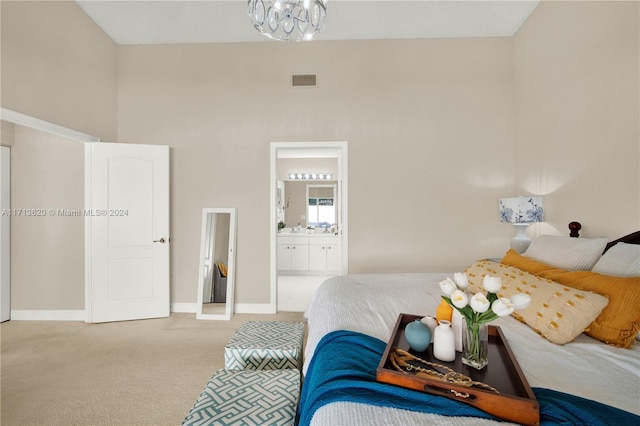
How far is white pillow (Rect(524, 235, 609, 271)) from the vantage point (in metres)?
1.68

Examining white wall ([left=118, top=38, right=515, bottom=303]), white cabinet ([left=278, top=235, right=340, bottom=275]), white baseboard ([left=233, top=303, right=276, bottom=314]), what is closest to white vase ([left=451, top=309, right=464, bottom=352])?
white wall ([left=118, top=38, right=515, bottom=303])

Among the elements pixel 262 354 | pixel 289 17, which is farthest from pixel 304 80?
pixel 262 354

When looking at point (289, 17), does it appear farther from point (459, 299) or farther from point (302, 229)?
point (302, 229)

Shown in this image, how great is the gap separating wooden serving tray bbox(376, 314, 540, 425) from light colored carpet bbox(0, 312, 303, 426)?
1.56m

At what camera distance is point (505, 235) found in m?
3.52

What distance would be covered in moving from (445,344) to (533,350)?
42cm

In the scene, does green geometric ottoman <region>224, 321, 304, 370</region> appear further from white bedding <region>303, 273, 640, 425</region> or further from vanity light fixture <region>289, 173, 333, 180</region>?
vanity light fixture <region>289, 173, 333, 180</region>

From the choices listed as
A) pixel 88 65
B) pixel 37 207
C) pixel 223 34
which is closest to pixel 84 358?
pixel 37 207

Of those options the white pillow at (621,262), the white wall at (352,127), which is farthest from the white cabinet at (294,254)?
the white pillow at (621,262)

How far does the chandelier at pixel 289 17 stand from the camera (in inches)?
66.9

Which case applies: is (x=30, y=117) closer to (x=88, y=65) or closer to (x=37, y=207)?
(x=88, y=65)

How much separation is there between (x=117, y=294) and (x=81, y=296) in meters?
0.46

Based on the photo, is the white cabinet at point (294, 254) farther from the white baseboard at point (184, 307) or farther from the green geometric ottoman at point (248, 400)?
the green geometric ottoman at point (248, 400)

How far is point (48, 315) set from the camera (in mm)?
3418
